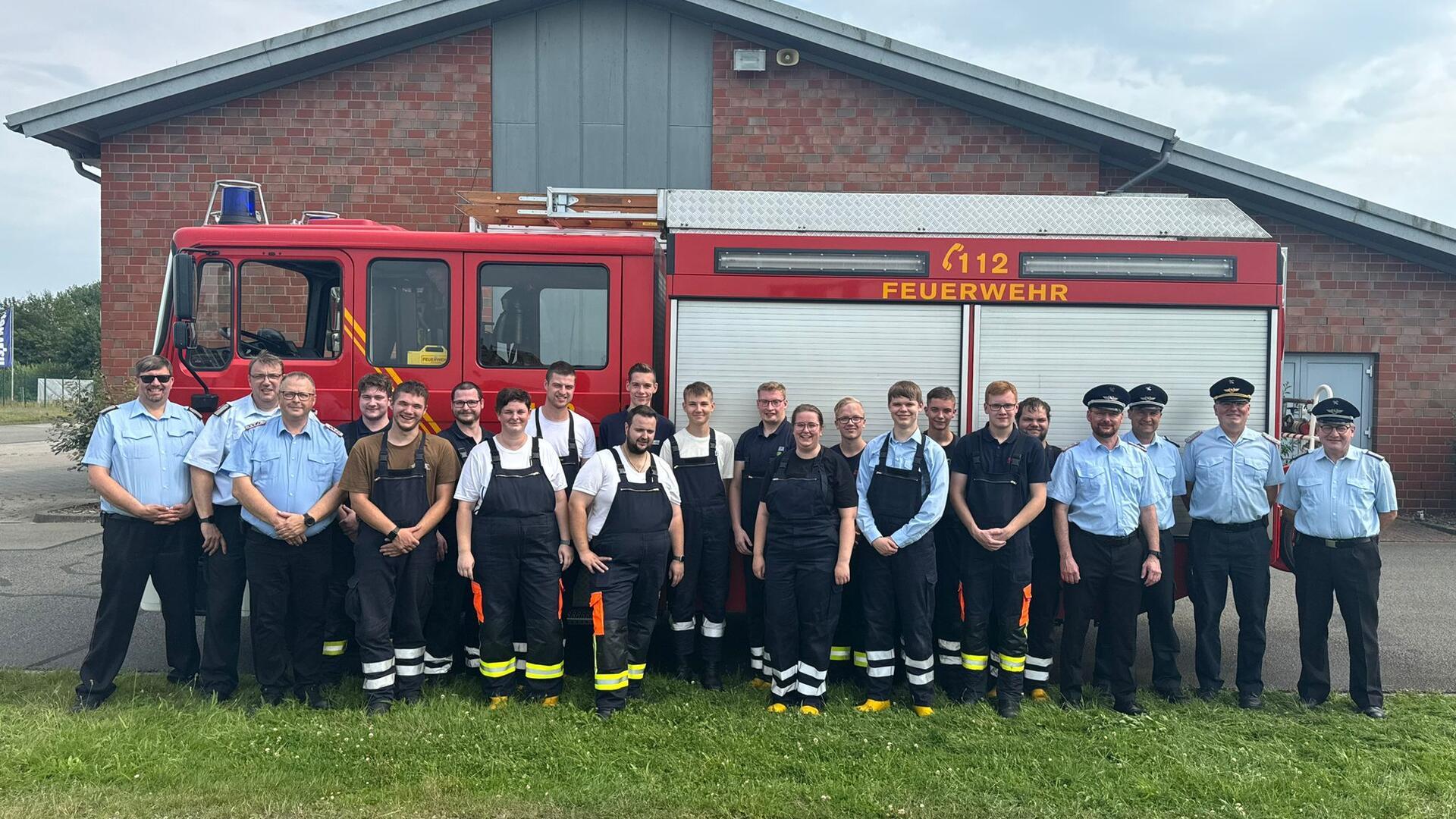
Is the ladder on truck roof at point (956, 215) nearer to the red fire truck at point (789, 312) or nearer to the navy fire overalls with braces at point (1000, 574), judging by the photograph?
the red fire truck at point (789, 312)

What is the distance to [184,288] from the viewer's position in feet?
16.1

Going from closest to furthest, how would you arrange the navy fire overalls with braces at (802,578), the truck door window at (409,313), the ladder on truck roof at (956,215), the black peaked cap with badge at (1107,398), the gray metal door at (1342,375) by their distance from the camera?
the navy fire overalls with braces at (802,578) → the black peaked cap with badge at (1107,398) → the truck door window at (409,313) → the ladder on truck roof at (956,215) → the gray metal door at (1342,375)

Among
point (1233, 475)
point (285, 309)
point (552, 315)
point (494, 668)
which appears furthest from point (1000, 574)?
point (285, 309)

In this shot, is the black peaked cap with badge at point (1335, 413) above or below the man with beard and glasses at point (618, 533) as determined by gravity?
above

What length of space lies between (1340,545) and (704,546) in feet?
11.2

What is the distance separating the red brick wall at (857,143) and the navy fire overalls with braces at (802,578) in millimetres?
6916

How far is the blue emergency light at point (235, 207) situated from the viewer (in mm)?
5566

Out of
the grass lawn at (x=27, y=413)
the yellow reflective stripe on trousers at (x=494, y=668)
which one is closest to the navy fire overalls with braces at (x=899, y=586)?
the yellow reflective stripe on trousers at (x=494, y=668)

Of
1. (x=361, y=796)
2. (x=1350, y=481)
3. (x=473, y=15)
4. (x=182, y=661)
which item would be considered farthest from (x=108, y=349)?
(x=1350, y=481)

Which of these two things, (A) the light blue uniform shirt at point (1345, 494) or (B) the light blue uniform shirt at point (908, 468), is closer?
(B) the light blue uniform shirt at point (908, 468)

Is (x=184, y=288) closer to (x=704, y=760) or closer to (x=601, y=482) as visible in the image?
(x=601, y=482)

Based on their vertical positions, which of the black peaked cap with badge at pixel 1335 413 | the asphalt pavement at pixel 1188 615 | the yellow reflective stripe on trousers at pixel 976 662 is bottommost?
the asphalt pavement at pixel 1188 615

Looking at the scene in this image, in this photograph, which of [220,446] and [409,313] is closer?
[220,446]

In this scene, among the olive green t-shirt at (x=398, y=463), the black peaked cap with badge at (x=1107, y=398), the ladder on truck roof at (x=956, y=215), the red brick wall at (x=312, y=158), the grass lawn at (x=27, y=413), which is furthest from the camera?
the grass lawn at (x=27, y=413)
